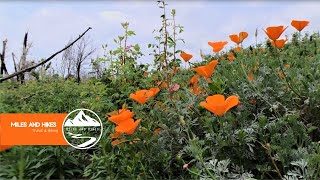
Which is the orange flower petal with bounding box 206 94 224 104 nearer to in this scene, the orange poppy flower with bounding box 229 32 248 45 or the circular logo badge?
the orange poppy flower with bounding box 229 32 248 45

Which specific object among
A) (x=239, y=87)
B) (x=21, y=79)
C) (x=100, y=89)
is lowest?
(x=21, y=79)

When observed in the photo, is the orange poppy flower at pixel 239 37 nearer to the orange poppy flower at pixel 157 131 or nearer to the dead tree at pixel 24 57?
the orange poppy flower at pixel 157 131

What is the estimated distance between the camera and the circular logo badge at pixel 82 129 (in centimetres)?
221

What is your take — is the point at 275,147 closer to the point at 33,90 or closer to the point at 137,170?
the point at 137,170

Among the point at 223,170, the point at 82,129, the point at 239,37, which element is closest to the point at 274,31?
the point at 239,37

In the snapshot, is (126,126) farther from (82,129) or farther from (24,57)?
(24,57)

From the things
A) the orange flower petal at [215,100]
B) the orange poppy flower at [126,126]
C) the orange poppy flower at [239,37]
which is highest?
the orange poppy flower at [239,37]

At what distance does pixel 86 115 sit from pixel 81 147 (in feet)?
1.01

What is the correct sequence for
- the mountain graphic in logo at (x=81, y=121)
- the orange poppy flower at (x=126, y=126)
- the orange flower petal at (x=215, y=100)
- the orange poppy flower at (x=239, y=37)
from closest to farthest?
the orange flower petal at (x=215, y=100), the orange poppy flower at (x=126, y=126), the orange poppy flower at (x=239, y=37), the mountain graphic in logo at (x=81, y=121)

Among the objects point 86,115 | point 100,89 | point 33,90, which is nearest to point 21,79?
point 33,90

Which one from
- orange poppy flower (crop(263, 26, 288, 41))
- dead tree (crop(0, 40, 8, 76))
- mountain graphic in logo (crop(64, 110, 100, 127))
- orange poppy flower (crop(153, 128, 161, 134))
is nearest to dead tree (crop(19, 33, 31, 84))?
dead tree (crop(0, 40, 8, 76))

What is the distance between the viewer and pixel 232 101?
1.43 metres

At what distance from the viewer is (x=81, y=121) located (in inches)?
93.5

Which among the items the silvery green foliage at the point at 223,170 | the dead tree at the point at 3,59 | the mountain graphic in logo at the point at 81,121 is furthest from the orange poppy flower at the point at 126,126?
the dead tree at the point at 3,59
